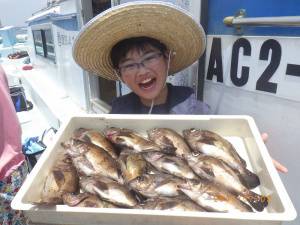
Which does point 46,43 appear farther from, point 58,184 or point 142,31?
point 58,184

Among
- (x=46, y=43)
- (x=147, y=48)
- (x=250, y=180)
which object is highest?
(x=147, y=48)

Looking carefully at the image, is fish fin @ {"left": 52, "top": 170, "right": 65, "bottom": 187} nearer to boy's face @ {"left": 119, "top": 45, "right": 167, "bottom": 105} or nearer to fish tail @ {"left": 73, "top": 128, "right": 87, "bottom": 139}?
fish tail @ {"left": 73, "top": 128, "right": 87, "bottom": 139}

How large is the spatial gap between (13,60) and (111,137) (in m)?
11.7

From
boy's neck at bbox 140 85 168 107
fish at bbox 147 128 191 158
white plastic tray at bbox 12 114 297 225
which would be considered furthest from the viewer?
boy's neck at bbox 140 85 168 107

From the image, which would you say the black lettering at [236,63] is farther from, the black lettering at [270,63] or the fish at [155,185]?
the fish at [155,185]

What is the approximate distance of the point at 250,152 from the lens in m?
1.35

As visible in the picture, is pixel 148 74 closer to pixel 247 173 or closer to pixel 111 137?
pixel 111 137

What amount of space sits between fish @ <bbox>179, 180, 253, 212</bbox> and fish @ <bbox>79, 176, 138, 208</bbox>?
0.63 feet

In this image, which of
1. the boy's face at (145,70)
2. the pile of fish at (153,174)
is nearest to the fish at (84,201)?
the pile of fish at (153,174)

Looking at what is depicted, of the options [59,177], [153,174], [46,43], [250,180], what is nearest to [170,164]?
[153,174]

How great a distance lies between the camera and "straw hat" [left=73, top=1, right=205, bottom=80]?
1.61 m

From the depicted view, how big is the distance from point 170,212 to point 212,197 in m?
0.19

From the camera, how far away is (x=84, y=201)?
0.97 metres

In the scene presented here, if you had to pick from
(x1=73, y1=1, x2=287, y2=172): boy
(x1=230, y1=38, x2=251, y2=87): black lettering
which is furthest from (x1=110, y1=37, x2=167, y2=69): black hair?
(x1=230, y1=38, x2=251, y2=87): black lettering
